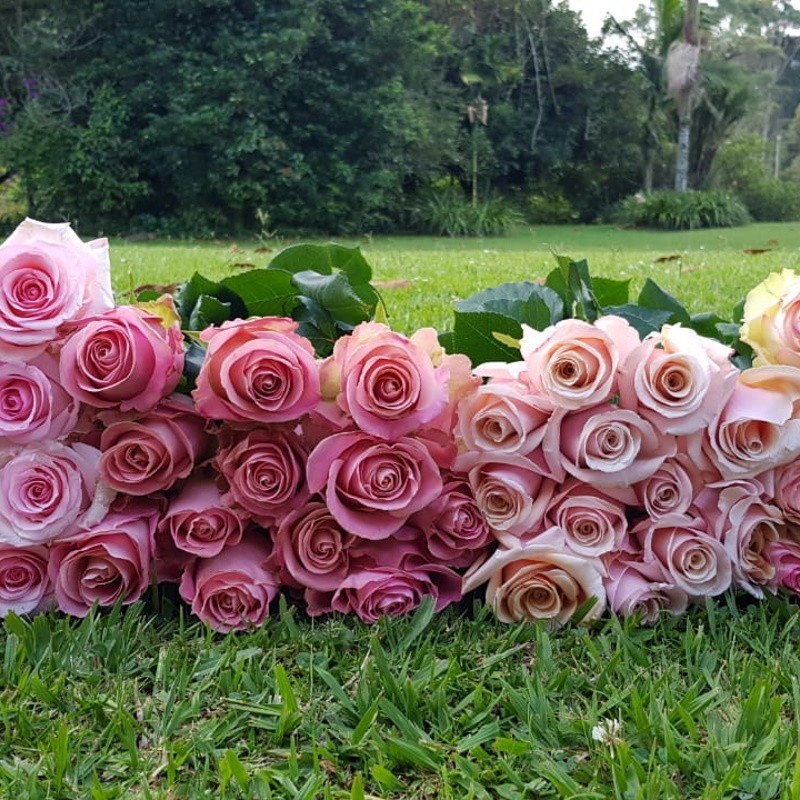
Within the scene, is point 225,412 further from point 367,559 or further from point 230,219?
point 230,219

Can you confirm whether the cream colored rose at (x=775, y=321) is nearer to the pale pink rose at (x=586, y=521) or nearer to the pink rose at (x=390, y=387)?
the pale pink rose at (x=586, y=521)

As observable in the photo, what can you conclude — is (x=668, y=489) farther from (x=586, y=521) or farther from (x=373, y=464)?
(x=373, y=464)

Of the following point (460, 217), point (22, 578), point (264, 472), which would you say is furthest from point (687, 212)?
point (22, 578)

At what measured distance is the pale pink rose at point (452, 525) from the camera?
3.82ft

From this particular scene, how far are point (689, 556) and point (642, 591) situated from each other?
7 cm

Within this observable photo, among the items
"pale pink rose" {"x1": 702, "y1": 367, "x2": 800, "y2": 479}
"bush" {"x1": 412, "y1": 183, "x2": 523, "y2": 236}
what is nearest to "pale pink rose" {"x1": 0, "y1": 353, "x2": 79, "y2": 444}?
"pale pink rose" {"x1": 702, "y1": 367, "x2": 800, "y2": 479}

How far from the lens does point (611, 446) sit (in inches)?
43.4

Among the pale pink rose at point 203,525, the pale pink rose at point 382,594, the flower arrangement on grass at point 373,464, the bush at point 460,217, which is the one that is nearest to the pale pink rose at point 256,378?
the flower arrangement on grass at point 373,464

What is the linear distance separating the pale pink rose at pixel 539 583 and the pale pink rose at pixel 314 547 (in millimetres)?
163

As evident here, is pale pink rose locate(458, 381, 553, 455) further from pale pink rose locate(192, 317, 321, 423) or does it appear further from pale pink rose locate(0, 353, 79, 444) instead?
pale pink rose locate(0, 353, 79, 444)

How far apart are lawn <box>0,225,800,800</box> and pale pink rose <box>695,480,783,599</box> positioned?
4 cm

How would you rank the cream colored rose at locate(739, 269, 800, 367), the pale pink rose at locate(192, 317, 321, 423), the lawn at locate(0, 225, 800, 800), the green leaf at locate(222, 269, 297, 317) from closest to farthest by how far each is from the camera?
the lawn at locate(0, 225, 800, 800) → the pale pink rose at locate(192, 317, 321, 423) → the cream colored rose at locate(739, 269, 800, 367) → the green leaf at locate(222, 269, 297, 317)

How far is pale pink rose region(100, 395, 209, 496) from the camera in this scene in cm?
112

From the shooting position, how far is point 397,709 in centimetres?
93
